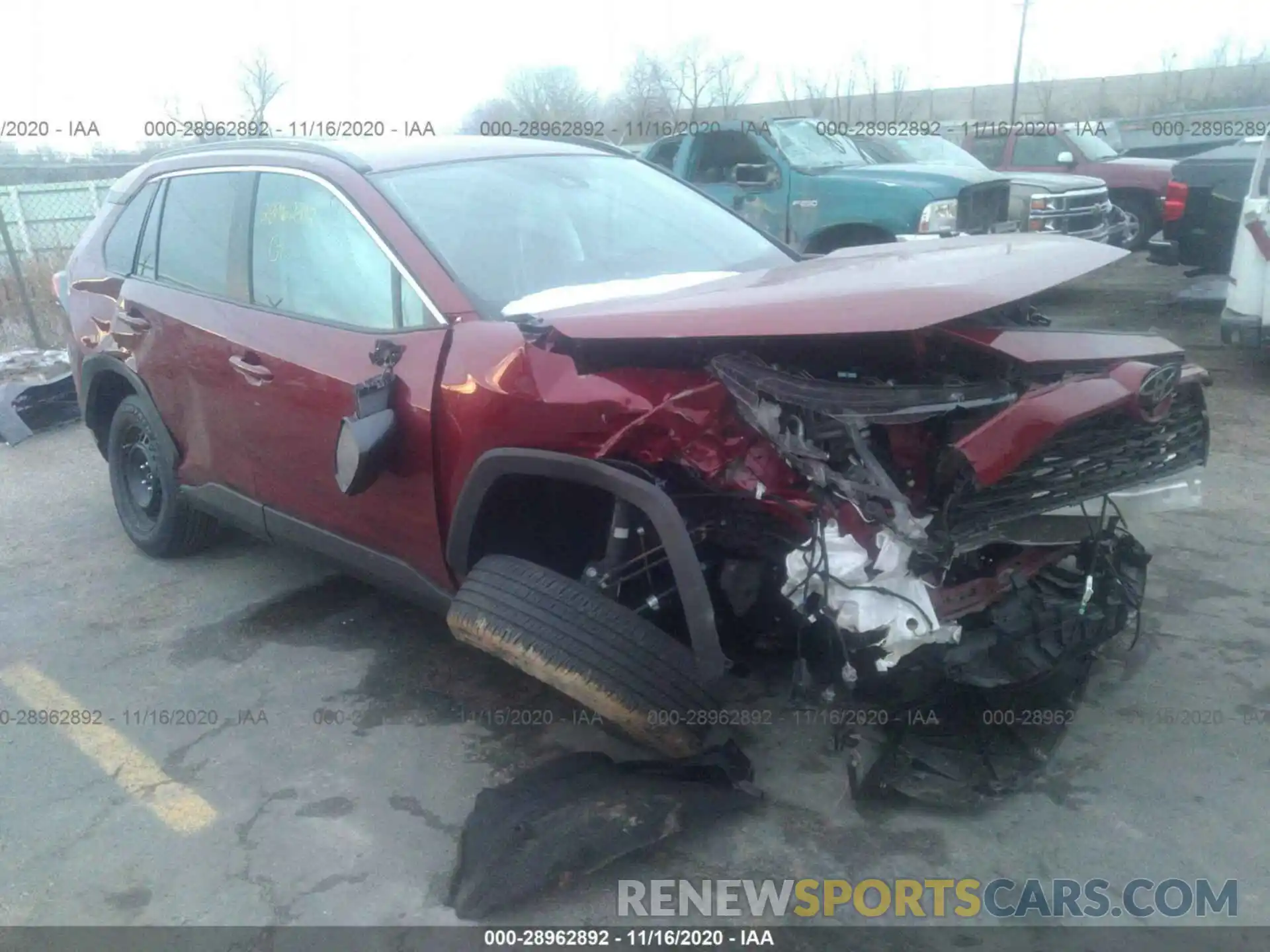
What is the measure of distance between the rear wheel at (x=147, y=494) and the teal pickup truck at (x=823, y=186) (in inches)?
205

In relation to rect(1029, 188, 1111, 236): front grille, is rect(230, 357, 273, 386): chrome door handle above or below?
above

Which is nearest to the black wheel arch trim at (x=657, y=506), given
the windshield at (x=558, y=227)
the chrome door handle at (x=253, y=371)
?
the windshield at (x=558, y=227)

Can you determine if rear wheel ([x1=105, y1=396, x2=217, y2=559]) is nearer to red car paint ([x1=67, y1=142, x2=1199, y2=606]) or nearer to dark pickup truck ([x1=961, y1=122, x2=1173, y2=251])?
red car paint ([x1=67, y1=142, x2=1199, y2=606])

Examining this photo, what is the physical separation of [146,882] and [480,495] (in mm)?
1385

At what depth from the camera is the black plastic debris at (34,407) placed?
769cm

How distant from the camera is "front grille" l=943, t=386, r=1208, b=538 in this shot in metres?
2.56

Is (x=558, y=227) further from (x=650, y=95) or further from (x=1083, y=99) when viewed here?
(x=1083, y=99)

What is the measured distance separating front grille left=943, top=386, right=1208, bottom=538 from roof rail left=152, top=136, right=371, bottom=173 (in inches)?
92.4

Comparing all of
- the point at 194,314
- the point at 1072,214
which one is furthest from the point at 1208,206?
the point at 194,314

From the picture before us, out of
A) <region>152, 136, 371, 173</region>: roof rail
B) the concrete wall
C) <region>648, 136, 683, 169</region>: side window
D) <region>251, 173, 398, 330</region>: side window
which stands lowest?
the concrete wall

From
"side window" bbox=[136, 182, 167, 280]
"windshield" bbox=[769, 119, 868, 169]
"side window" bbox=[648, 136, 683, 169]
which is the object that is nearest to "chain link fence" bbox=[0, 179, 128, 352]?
"side window" bbox=[648, 136, 683, 169]

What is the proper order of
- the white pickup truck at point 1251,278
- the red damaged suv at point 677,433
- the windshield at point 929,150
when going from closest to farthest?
the red damaged suv at point 677,433
the white pickup truck at point 1251,278
the windshield at point 929,150

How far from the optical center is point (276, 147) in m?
4.02

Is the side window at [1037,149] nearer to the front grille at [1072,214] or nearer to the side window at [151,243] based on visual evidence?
the front grille at [1072,214]
